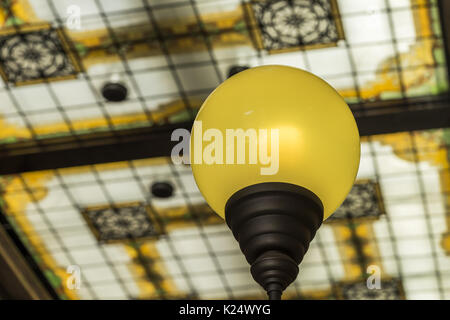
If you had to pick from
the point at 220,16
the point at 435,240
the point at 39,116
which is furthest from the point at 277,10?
the point at 435,240

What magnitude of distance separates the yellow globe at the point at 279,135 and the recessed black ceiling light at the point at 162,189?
5655 millimetres

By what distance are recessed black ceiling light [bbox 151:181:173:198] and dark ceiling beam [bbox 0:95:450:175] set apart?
531mm

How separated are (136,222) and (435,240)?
344cm

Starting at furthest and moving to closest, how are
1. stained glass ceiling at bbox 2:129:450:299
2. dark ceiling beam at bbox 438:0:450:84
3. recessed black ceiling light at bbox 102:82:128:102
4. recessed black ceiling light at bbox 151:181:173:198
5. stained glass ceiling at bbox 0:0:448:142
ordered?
recessed black ceiling light at bbox 151:181:173:198 < stained glass ceiling at bbox 2:129:450:299 < recessed black ceiling light at bbox 102:82:128:102 < stained glass ceiling at bbox 0:0:448:142 < dark ceiling beam at bbox 438:0:450:84

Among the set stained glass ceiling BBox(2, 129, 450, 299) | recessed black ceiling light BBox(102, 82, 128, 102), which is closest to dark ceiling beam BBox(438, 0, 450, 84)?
stained glass ceiling BBox(2, 129, 450, 299)

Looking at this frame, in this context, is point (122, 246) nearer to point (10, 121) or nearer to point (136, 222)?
point (136, 222)

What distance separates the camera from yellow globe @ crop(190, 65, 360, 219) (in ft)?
5.58

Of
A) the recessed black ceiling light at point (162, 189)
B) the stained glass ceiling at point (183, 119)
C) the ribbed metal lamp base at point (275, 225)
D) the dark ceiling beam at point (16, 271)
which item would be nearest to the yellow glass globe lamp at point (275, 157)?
the ribbed metal lamp base at point (275, 225)

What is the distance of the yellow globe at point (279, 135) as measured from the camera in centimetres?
170

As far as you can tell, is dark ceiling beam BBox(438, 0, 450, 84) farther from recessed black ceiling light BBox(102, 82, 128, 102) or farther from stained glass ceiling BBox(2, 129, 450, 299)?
recessed black ceiling light BBox(102, 82, 128, 102)

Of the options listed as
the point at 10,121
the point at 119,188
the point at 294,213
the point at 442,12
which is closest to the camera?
the point at 294,213

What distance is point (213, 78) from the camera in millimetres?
A: 6668

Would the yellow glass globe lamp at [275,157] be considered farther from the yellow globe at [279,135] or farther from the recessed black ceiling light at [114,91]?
the recessed black ceiling light at [114,91]

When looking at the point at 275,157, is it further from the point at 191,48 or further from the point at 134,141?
the point at 134,141
